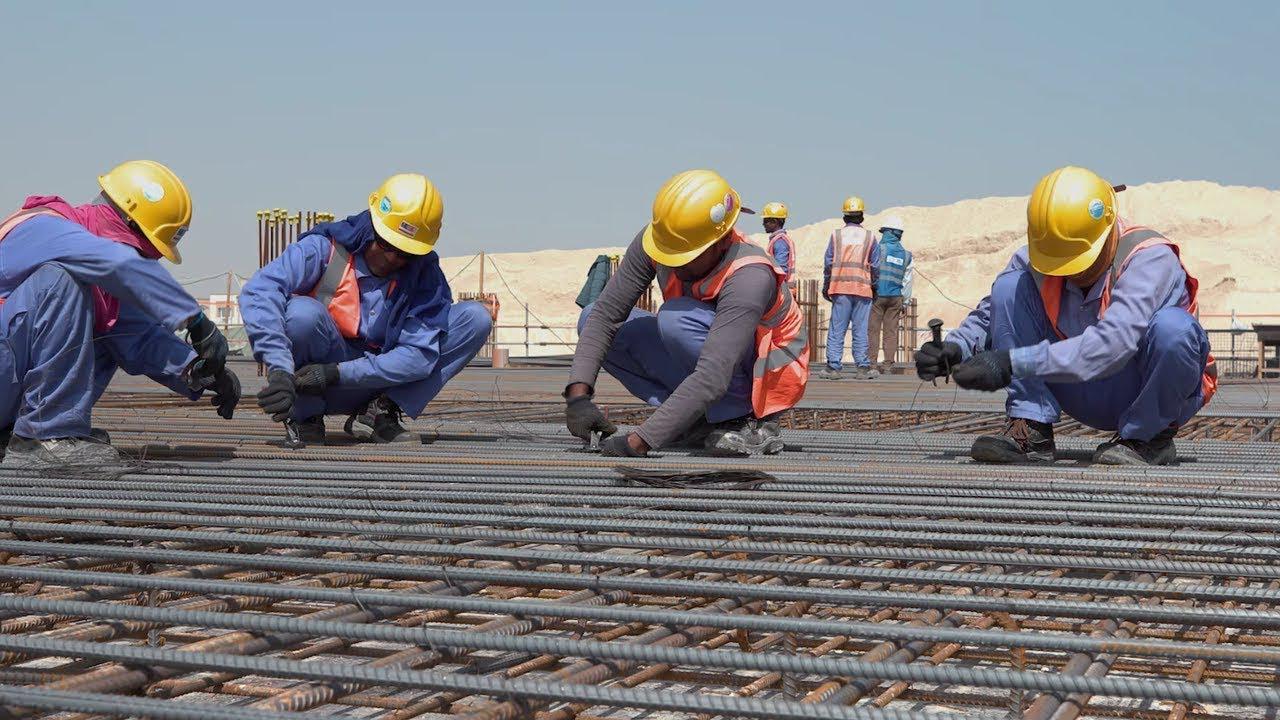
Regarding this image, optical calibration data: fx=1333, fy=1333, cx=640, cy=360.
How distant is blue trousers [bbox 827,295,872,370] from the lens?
11.1 metres

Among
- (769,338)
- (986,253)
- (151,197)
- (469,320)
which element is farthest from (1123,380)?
(986,253)

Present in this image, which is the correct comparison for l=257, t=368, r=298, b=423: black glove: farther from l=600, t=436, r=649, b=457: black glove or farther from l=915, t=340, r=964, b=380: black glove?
l=915, t=340, r=964, b=380: black glove

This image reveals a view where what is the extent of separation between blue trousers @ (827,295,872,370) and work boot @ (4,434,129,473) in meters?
8.18

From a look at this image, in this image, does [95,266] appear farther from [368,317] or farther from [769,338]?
[769,338]

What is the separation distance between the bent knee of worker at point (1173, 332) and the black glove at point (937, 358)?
521mm

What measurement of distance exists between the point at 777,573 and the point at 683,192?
196 centimetres

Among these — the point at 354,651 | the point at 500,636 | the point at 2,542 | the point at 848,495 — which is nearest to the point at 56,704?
the point at 500,636

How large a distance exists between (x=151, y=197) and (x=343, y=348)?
881 millimetres

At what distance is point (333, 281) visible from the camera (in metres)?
4.30

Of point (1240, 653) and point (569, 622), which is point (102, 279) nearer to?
point (569, 622)

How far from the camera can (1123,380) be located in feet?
12.6

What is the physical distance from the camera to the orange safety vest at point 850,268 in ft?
36.2

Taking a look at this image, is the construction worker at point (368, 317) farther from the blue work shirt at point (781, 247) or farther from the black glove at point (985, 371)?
the blue work shirt at point (781, 247)

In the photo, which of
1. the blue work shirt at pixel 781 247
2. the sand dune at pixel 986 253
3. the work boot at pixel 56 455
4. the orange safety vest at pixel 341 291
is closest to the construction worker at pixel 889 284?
the blue work shirt at pixel 781 247
